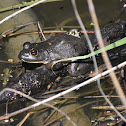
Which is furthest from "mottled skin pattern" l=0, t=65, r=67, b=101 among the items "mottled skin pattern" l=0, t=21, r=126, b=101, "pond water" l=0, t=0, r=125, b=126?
"pond water" l=0, t=0, r=125, b=126

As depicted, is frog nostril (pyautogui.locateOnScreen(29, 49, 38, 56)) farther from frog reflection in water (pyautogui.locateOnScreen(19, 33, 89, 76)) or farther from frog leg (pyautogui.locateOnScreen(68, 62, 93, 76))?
frog leg (pyautogui.locateOnScreen(68, 62, 93, 76))

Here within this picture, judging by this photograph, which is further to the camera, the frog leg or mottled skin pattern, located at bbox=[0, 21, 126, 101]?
the frog leg

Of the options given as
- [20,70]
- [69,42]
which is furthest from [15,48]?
[69,42]

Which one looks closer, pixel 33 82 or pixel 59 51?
pixel 33 82

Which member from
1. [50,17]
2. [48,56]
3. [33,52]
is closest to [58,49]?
[48,56]

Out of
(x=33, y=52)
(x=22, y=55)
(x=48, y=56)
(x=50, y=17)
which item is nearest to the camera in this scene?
(x=22, y=55)

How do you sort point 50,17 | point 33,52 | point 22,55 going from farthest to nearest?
point 50,17, point 33,52, point 22,55

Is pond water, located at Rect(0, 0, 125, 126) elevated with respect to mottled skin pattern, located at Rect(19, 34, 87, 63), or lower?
elevated

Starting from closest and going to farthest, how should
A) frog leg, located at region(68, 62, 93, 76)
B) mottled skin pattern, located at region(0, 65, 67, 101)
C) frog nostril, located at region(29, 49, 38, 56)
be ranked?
1. mottled skin pattern, located at region(0, 65, 67, 101)
2. frog nostril, located at region(29, 49, 38, 56)
3. frog leg, located at region(68, 62, 93, 76)

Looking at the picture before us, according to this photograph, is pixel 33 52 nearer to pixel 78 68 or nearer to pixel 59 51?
pixel 59 51
